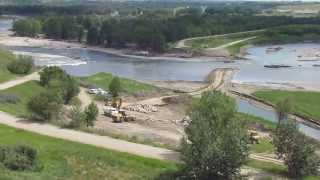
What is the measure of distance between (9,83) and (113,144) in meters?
40.2

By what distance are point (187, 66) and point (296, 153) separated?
95.4m

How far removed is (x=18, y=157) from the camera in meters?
33.6

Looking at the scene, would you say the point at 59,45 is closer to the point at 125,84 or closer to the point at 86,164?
the point at 125,84

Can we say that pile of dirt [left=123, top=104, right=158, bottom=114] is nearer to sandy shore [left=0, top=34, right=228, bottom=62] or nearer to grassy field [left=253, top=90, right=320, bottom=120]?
grassy field [left=253, top=90, right=320, bottom=120]

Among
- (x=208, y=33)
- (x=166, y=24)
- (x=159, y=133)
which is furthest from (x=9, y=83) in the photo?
(x=208, y=33)

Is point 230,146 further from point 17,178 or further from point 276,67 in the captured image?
point 276,67

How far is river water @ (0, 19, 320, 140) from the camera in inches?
4422

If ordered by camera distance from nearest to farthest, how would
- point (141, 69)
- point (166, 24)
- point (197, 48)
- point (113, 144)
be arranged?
point (113, 144) → point (141, 69) → point (197, 48) → point (166, 24)

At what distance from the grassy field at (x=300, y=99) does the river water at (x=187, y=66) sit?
4076 millimetres

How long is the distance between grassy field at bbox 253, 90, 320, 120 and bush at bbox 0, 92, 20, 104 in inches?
1380

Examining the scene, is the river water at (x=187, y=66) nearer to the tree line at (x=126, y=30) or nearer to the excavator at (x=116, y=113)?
the tree line at (x=126, y=30)

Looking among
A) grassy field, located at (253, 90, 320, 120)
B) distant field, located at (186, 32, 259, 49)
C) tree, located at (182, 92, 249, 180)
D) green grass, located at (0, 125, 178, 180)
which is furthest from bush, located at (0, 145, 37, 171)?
distant field, located at (186, 32, 259, 49)

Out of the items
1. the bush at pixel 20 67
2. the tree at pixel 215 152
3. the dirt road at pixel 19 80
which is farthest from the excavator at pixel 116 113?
the tree at pixel 215 152

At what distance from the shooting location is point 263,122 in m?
70.9
